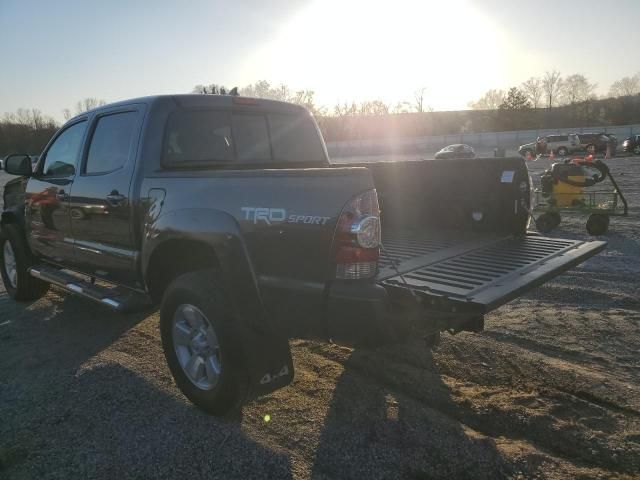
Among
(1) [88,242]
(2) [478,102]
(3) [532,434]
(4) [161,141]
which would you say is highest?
(2) [478,102]

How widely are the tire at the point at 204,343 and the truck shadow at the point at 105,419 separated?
0.60 ft

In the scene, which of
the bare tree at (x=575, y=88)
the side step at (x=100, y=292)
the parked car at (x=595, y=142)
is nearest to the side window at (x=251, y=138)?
the side step at (x=100, y=292)

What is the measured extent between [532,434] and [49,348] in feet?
13.3

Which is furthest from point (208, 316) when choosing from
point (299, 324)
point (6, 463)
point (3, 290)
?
point (3, 290)

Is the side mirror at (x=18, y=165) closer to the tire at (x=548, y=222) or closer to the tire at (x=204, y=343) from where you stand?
the tire at (x=204, y=343)

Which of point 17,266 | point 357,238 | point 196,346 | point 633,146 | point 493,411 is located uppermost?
point 633,146

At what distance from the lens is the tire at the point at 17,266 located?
5629 millimetres

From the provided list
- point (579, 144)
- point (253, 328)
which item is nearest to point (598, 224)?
point (253, 328)

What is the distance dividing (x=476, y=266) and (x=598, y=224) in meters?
6.65

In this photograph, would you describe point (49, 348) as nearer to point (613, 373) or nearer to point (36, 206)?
point (36, 206)

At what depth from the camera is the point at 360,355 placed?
13.4ft

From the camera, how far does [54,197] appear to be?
4758 millimetres

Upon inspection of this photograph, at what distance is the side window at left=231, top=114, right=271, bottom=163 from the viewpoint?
4.09 m

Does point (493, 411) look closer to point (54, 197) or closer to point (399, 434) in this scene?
point (399, 434)
